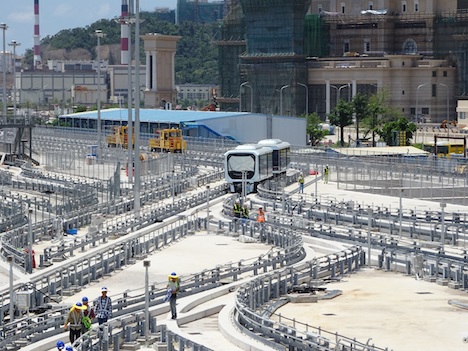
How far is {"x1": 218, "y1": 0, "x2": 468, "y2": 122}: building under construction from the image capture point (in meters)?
170

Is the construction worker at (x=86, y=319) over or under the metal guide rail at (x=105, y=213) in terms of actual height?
over

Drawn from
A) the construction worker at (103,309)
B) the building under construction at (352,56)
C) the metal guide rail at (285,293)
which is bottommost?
the metal guide rail at (285,293)

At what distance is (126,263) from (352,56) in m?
127

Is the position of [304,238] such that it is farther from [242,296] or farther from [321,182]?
[321,182]

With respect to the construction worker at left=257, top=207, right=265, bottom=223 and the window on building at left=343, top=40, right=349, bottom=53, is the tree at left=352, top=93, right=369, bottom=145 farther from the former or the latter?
the construction worker at left=257, top=207, right=265, bottom=223

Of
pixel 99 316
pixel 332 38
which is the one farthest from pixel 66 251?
pixel 332 38

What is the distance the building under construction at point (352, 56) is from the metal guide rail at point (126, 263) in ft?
331

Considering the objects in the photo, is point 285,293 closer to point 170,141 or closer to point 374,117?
point 170,141

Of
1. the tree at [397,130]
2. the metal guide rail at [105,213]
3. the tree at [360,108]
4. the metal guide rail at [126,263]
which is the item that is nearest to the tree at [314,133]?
the tree at [360,108]

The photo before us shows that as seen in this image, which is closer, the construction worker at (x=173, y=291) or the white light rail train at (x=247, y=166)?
the construction worker at (x=173, y=291)

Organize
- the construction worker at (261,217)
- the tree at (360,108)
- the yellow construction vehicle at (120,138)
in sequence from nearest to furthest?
the construction worker at (261,217) → the yellow construction vehicle at (120,138) → the tree at (360,108)

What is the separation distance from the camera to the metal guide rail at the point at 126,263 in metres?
35.8

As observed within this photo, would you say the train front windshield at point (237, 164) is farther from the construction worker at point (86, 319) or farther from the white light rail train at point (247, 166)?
the construction worker at point (86, 319)

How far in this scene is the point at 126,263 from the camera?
53.1 metres
